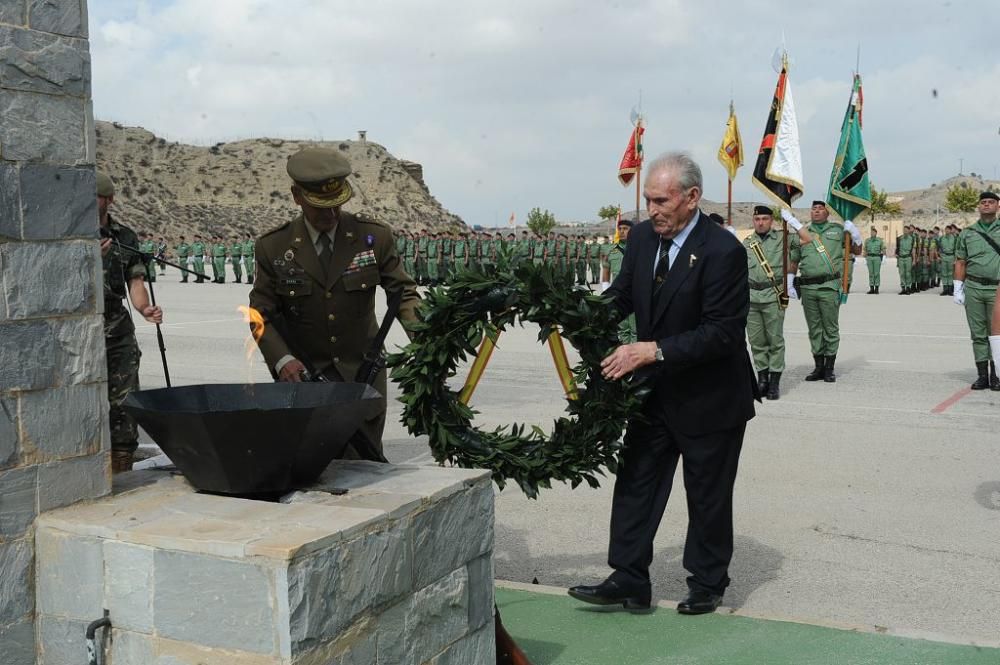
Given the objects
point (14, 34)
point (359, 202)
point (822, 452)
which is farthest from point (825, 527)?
point (359, 202)

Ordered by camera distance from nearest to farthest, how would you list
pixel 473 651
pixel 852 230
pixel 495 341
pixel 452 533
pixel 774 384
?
pixel 452 533 → pixel 473 651 → pixel 495 341 → pixel 774 384 → pixel 852 230

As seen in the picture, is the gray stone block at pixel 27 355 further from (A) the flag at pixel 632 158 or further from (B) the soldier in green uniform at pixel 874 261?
(B) the soldier in green uniform at pixel 874 261

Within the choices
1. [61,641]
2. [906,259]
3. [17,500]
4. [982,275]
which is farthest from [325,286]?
[906,259]

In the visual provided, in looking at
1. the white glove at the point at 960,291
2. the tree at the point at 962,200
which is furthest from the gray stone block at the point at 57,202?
the tree at the point at 962,200

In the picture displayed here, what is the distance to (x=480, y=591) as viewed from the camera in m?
3.62

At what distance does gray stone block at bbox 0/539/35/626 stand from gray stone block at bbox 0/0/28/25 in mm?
1483

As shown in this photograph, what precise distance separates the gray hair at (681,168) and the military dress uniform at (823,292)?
7.59m

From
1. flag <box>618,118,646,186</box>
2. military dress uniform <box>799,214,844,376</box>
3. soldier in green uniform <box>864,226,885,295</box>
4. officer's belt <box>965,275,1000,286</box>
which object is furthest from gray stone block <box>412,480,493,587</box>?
soldier in green uniform <box>864,226,885,295</box>

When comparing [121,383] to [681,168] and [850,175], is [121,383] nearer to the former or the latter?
[681,168]

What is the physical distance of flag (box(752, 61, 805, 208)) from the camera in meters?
12.4

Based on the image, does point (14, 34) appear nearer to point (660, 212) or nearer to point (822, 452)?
point (660, 212)

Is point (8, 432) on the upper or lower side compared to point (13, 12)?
lower

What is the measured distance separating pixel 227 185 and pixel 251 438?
3899 inches

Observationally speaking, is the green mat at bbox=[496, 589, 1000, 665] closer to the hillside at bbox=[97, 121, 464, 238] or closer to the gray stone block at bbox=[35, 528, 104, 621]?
the gray stone block at bbox=[35, 528, 104, 621]
